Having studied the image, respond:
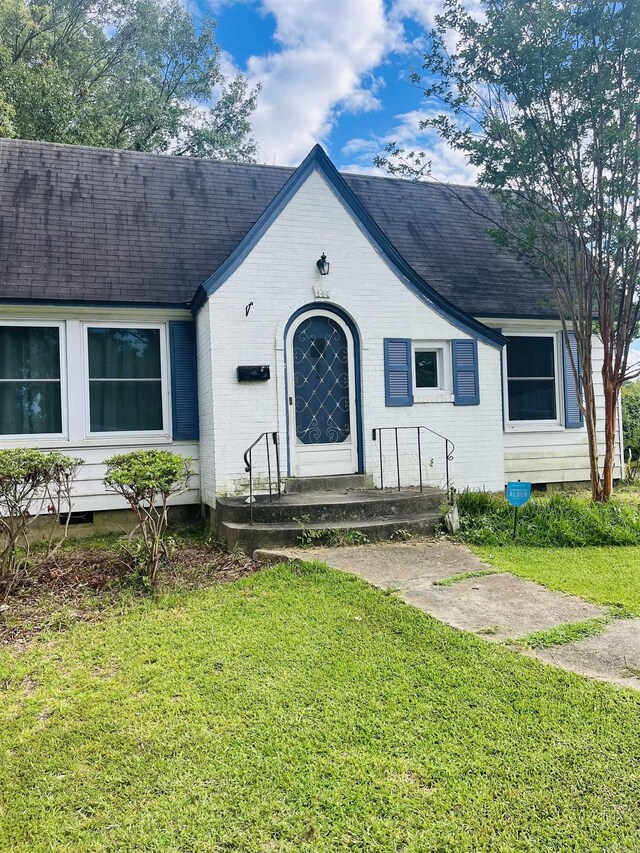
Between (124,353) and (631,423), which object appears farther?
(631,423)

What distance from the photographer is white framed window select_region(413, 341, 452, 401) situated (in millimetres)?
8914

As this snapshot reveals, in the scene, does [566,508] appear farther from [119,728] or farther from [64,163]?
[64,163]

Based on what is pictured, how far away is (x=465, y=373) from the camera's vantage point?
8.95m

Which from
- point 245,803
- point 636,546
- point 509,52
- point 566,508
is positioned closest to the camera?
point 245,803

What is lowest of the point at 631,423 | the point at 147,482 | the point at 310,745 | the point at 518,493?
the point at 310,745

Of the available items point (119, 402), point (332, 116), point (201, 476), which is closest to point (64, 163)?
point (119, 402)

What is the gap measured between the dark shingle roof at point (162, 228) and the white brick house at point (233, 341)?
1.8 inches

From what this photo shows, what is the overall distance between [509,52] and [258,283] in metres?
4.95

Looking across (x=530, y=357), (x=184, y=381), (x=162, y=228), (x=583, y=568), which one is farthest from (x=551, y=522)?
(x=162, y=228)

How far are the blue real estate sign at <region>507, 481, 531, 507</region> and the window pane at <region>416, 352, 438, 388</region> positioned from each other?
2.66 meters

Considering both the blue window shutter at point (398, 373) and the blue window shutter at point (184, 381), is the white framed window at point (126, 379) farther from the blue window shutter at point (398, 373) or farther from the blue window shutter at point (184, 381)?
the blue window shutter at point (398, 373)

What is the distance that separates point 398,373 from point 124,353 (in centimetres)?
417

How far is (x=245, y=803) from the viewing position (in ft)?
8.20

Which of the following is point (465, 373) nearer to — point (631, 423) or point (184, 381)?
point (184, 381)
